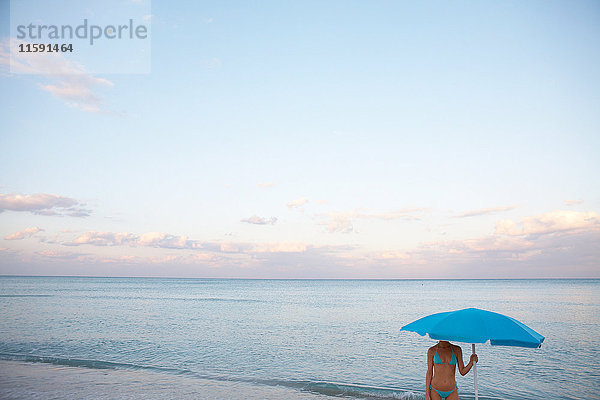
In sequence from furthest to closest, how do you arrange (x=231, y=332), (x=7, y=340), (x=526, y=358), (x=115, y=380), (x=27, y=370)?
(x=231, y=332) → (x=7, y=340) → (x=526, y=358) → (x=27, y=370) → (x=115, y=380)

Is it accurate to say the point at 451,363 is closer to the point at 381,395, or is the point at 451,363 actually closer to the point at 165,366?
the point at 381,395

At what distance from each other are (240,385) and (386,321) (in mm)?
Result: 21113

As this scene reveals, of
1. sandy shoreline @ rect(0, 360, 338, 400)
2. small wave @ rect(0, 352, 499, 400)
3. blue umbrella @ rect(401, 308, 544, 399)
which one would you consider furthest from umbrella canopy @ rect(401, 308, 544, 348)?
sandy shoreline @ rect(0, 360, 338, 400)

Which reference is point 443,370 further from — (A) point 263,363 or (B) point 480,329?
(A) point 263,363

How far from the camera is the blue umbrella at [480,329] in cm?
622

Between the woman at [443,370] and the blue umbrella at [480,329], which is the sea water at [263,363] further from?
the blue umbrella at [480,329]

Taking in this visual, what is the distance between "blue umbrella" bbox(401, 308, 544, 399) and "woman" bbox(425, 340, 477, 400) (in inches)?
31.7

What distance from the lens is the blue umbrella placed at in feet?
20.4

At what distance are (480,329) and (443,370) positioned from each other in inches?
54.3

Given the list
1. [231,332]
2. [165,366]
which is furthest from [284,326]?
[165,366]

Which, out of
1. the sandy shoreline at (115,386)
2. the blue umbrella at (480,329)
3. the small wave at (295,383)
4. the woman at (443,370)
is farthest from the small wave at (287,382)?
the blue umbrella at (480,329)

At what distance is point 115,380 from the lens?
14492 millimetres

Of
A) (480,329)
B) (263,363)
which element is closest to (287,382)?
(263,363)

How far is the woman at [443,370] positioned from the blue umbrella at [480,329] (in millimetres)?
804
